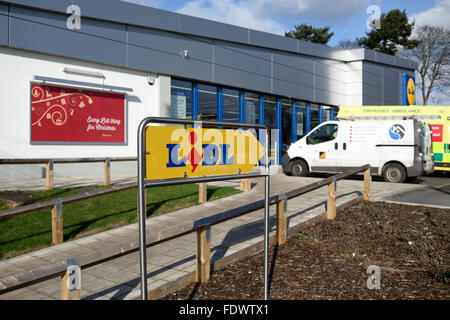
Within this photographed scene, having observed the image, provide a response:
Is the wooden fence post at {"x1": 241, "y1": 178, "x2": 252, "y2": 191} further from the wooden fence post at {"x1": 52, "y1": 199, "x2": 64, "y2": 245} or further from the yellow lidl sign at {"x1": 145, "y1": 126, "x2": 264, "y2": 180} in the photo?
the yellow lidl sign at {"x1": 145, "y1": 126, "x2": 264, "y2": 180}

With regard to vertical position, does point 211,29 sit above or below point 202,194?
above

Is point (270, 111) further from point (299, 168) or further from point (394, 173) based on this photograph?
point (394, 173)

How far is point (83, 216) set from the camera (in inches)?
301

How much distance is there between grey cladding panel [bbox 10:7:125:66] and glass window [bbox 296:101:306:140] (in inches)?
455

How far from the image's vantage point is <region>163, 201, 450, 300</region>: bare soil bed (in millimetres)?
4086

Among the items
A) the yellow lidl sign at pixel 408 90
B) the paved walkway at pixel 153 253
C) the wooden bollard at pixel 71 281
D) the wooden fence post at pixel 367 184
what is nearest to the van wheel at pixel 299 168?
the paved walkway at pixel 153 253

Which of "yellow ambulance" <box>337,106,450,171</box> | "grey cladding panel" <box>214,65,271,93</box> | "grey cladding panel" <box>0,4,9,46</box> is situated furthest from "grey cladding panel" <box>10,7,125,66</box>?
"yellow ambulance" <box>337,106,450,171</box>

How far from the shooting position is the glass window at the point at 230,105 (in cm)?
1890

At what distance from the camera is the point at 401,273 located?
15.0ft

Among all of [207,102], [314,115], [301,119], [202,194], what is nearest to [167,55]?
[207,102]

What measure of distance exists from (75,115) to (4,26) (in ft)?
11.2

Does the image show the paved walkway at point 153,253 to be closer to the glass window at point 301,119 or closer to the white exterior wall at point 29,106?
the white exterior wall at point 29,106

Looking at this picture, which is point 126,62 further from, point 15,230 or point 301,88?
point 301,88
